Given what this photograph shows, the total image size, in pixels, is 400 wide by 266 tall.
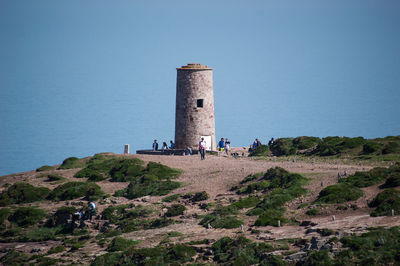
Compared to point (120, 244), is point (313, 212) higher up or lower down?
higher up

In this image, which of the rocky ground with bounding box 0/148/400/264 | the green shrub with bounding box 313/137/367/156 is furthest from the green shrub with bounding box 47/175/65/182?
the green shrub with bounding box 313/137/367/156

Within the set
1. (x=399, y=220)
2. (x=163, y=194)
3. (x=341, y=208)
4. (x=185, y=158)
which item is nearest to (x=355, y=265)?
(x=399, y=220)

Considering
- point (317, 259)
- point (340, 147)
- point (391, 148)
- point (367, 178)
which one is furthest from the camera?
point (340, 147)

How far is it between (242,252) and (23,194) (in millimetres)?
23670

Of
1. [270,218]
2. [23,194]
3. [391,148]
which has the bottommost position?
[270,218]

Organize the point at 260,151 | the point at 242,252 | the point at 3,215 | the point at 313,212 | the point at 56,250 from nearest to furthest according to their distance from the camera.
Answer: the point at 242,252 < the point at 313,212 < the point at 56,250 < the point at 3,215 < the point at 260,151

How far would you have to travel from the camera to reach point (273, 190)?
122ft

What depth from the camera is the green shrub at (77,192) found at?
42.8 meters

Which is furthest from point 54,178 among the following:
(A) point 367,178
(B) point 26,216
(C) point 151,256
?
(A) point 367,178

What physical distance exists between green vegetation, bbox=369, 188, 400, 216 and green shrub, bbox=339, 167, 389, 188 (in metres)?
3.32

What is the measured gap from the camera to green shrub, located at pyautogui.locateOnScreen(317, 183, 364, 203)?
32000mm

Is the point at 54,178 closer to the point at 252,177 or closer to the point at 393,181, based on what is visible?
the point at 252,177

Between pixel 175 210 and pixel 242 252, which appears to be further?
pixel 175 210

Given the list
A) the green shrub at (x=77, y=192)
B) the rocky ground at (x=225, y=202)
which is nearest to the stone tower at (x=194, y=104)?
the rocky ground at (x=225, y=202)
